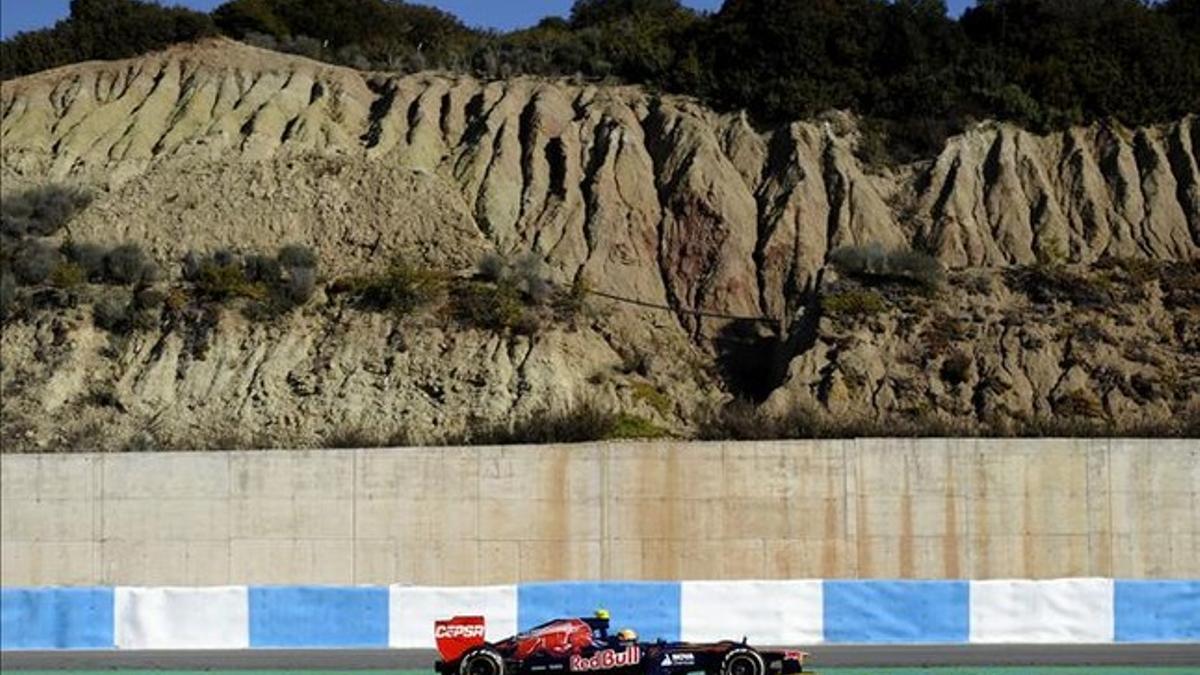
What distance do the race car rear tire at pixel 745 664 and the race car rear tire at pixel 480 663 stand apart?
2.75 meters

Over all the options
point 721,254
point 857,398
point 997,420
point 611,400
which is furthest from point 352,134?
point 997,420

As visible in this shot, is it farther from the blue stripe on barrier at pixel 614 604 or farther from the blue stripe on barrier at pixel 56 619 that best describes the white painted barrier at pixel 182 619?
the blue stripe on barrier at pixel 614 604

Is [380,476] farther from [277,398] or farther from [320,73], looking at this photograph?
[320,73]

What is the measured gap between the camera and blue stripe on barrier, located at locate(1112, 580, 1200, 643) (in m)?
26.2

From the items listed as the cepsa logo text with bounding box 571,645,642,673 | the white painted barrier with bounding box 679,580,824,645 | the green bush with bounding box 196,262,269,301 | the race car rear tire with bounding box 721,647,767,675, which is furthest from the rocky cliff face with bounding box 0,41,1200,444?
the race car rear tire with bounding box 721,647,767,675

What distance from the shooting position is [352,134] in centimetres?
5319

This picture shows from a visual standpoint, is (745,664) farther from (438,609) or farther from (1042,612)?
(1042,612)

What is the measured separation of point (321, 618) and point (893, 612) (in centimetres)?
832

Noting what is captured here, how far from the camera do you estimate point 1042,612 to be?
26266 millimetres

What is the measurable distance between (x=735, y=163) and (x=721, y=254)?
4.66 metres

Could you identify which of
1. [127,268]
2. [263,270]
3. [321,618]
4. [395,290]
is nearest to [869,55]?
[395,290]

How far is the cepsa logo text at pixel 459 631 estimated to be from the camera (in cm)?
2180

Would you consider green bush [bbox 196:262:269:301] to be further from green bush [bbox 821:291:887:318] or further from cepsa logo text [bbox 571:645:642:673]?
cepsa logo text [bbox 571:645:642:673]

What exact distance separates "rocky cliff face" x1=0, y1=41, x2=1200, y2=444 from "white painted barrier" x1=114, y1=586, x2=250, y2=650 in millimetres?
13678
